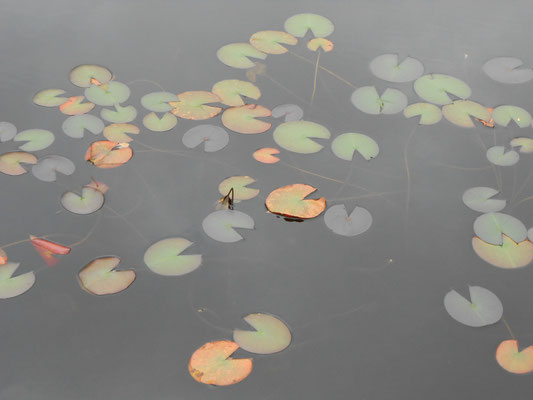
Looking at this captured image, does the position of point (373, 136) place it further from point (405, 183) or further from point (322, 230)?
point (322, 230)

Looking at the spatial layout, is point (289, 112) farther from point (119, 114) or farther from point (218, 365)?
point (218, 365)

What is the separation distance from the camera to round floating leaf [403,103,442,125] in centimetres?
269

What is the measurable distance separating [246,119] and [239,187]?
0.38 m

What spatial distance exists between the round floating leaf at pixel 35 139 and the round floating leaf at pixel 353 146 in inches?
44.1

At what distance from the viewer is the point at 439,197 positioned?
2406 mm

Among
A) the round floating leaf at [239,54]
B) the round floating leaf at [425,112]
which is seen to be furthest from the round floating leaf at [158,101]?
the round floating leaf at [425,112]

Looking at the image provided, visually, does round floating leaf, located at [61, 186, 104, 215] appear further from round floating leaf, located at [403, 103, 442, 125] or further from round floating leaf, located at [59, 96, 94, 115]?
round floating leaf, located at [403, 103, 442, 125]

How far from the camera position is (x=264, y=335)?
1.98 meters

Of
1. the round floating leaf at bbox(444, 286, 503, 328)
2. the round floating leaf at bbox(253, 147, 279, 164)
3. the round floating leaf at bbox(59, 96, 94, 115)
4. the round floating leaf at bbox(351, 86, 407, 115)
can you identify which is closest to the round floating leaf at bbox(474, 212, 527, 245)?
the round floating leaf at bbox(444, 286, 503, 328)

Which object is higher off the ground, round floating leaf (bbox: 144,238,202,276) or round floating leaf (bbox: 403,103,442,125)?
round floating leaf (bbox: 403,103,442,125)

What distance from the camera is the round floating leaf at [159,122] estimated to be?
259 cm

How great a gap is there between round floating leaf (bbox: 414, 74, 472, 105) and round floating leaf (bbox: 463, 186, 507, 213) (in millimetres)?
509

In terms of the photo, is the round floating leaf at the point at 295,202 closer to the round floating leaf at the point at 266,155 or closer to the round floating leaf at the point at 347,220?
the round floating leaf at the point at 347,220

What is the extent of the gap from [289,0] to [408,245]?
1591 mm
